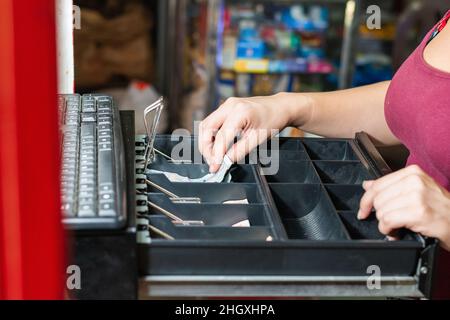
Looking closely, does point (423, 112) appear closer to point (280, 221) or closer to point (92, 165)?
point (280, 221)

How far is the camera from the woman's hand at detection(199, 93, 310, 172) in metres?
1.15

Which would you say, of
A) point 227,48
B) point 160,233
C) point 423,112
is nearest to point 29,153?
point 160,233

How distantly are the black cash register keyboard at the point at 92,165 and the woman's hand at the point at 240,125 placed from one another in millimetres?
149

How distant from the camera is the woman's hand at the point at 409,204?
93 centimetres

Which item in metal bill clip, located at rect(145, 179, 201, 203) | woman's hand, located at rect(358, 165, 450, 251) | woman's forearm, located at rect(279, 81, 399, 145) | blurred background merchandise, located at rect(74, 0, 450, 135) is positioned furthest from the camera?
blurred background merchandise, located at rect(74, 0, 450, 135)

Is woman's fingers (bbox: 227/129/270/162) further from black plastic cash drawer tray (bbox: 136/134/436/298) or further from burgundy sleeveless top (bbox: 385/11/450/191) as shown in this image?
burgundy sleeveless top (bbox: 385/11/450/191)

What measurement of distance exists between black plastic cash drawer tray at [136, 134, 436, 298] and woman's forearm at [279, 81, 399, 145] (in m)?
0.19

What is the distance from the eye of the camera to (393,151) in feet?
5.35

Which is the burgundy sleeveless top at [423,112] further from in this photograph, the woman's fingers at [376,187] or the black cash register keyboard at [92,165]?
the black cash register keyboard at [92,165]

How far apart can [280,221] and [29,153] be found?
0.49 metres

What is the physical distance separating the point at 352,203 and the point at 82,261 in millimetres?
420

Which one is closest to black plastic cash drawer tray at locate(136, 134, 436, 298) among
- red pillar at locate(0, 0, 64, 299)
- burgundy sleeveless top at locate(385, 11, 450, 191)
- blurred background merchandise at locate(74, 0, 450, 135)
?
burgundy sleeveless top at locate(385, 11, 450, 191)

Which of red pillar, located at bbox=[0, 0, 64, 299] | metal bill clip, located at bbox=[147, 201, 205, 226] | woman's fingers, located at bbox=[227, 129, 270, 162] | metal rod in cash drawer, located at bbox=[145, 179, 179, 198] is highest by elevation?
red pillar, located at bbox=[0, 0, 64, 299]

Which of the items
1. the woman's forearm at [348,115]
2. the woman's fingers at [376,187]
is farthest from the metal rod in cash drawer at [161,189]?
the woman's forearm at [348,115]
